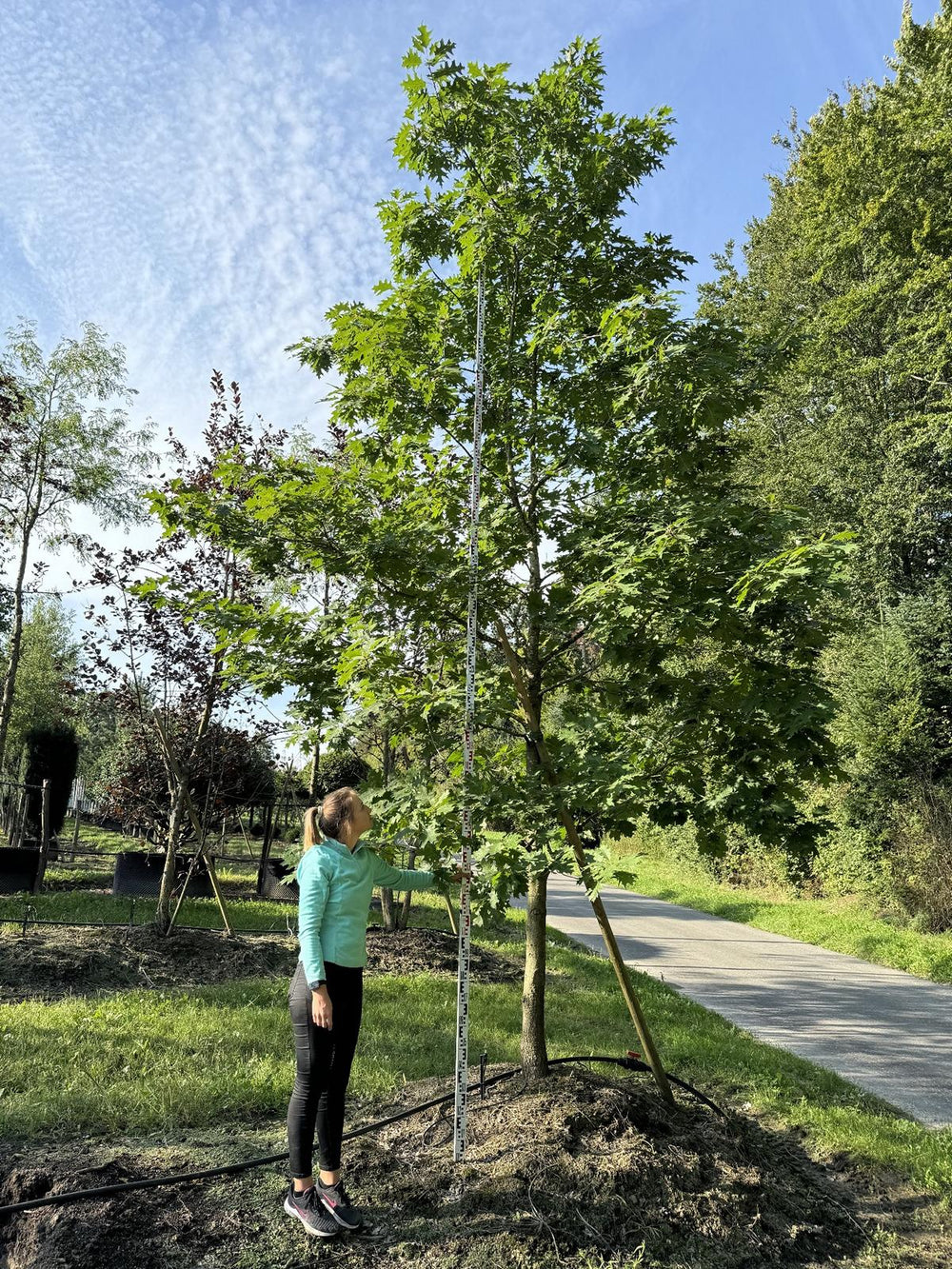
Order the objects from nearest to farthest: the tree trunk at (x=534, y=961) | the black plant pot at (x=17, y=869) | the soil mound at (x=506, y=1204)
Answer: the soil mound at (x=506, y=1204) < the tree trunk at (x=534, y=961) < the black plant pot at (x=17, y=869)

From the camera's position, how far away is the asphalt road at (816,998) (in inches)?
237

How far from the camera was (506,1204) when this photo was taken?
10.3ft

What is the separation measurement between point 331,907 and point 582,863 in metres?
1.03

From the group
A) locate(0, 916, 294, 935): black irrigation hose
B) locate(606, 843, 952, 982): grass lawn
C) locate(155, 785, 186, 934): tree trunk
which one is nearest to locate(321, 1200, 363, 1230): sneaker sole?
locate(606, 843, 952, 982): grass lawn

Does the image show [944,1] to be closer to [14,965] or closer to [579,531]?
[579,531]

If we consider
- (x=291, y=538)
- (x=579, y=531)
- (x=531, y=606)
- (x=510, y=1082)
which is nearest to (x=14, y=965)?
(x=510, y=1082)

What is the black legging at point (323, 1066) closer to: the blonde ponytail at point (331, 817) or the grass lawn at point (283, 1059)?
the blonde ponytail at point (331, 817)

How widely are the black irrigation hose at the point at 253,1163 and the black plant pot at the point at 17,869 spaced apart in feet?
25.6

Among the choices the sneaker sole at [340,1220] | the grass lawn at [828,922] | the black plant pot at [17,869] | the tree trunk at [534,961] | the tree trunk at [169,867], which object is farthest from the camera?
the grass lawn at [828,922]

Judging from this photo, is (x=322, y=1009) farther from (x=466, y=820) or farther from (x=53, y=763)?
(x=53, y=763)

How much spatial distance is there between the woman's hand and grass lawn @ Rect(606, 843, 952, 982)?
436cm

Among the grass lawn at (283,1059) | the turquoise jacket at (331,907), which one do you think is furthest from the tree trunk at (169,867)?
the turquoise jacket at (331,907)

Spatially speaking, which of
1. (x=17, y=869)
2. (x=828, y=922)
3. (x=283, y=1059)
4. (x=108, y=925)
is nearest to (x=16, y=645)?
(x=17, y=869)

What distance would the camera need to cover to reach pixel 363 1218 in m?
3.10
